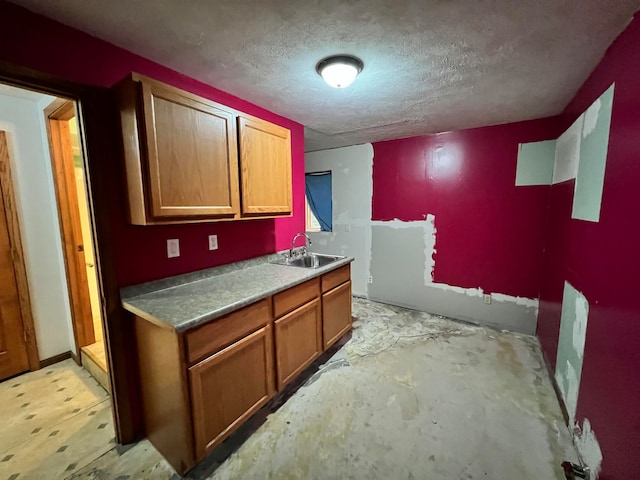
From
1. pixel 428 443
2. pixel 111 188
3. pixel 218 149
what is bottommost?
pixel 428 443

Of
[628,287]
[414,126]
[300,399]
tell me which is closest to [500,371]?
[628,287]

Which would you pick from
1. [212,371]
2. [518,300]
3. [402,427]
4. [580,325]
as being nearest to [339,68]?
[212,371]

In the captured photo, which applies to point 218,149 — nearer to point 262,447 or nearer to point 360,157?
point 262,447

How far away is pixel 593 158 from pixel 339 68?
156cm

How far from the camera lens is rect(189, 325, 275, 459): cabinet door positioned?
Result: 4.45 ft

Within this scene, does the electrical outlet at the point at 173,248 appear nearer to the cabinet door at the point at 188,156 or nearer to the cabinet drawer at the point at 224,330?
the cabinet door at the point at 188,156

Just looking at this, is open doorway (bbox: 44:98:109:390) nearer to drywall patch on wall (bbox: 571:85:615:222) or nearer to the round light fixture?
the round light fixture

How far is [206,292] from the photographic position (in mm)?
1672

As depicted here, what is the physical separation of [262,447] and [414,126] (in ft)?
10.0

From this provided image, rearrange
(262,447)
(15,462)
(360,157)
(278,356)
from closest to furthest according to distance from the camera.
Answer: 1. (15,462)
2. (262,447)
3. (278,356)
4. (360,157)

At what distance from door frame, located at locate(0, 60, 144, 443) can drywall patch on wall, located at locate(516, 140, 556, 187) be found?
3.38 metres

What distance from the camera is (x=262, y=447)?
1558mm

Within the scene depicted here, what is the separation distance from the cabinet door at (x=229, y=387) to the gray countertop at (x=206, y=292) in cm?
24

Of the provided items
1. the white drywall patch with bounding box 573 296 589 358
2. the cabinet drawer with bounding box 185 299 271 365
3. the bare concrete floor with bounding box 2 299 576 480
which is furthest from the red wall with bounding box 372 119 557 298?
the cabinet drawer with bounding box 185 299 271 365
